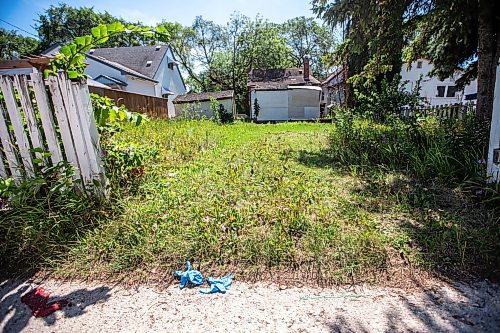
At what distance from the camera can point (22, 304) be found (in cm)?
177

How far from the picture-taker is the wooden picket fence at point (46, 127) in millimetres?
2359

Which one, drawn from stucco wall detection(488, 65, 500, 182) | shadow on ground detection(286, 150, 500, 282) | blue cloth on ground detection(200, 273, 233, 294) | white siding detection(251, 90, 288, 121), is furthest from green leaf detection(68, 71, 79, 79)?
white siding detection(251, 90, 288, 121)

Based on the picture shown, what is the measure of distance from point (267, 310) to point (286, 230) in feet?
2.83

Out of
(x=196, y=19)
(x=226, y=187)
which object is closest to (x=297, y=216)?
(x=226, y=187)

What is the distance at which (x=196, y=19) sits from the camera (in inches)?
1286

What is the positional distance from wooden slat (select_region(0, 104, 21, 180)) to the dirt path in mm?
1252

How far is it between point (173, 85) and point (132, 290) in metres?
26.6

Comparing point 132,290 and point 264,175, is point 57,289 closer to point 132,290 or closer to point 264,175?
point 132,290

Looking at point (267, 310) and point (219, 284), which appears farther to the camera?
point (219, 284)

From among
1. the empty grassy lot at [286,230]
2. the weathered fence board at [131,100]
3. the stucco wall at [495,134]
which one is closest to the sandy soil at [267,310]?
the empty grassy lot at [286,230]

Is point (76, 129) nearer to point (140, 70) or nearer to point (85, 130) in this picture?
point (85, 130)

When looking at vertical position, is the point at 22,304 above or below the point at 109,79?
below

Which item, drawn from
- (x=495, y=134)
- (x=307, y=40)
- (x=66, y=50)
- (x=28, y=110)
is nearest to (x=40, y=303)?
(x=28, y=110)

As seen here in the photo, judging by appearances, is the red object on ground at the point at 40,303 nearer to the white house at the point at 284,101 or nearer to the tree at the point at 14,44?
the white house at the point at 284,101
